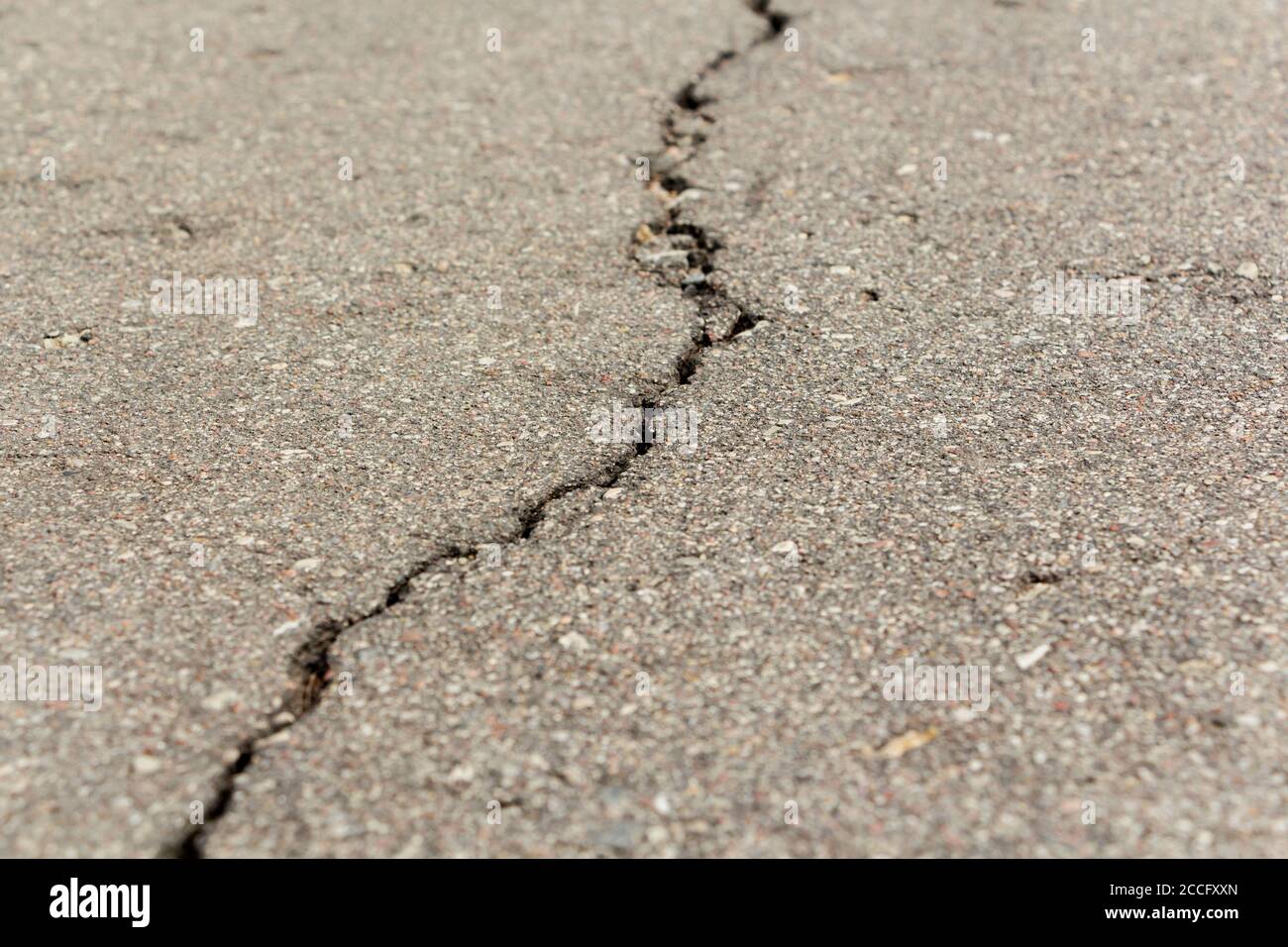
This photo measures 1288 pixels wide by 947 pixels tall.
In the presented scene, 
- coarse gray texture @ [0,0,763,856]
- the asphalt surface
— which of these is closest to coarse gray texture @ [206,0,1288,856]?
the asphalt surface

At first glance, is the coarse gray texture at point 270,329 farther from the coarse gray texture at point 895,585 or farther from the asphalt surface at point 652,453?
the coarse gray texture at point 895,585

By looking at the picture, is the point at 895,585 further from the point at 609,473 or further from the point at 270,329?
the point at 270,329

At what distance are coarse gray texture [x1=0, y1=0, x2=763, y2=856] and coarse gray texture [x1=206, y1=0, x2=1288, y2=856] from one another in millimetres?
217

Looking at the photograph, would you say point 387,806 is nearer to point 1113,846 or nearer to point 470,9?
point 1113,846

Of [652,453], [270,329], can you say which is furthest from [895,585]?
[270,329]

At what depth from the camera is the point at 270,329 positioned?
12.0ft

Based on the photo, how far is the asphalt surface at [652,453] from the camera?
2.23 meters

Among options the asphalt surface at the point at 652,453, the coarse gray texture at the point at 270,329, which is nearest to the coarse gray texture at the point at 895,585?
the asphalt surface at the point at 652,453

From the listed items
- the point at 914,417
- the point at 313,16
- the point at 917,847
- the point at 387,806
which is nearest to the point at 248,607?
the point at 387,806

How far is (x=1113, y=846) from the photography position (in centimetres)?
209

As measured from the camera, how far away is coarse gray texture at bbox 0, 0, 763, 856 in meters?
2.49

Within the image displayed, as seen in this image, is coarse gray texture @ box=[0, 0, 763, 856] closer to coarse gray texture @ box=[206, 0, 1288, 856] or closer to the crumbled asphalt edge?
the crumbled asphalt edge

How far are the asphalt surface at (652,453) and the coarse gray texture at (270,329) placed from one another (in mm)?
15
